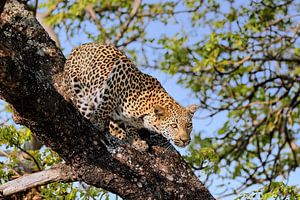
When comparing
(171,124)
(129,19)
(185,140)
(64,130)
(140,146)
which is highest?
(129,19)

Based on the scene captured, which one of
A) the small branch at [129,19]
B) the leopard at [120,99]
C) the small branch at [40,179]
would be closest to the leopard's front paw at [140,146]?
the leopard at [120,99]

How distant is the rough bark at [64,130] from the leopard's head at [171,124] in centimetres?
104

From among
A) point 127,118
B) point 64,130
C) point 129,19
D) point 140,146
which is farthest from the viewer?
point 129,19

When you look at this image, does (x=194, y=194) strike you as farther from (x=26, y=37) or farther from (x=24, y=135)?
(x=24, y=135)

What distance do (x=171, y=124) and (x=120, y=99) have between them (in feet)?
1.71

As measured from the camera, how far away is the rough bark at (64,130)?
3.86 meters

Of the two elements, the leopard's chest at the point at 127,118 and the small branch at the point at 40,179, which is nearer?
the small branch at the point at 40,179

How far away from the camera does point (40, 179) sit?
18.2 feet

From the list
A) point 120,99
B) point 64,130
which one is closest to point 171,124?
point 120,99

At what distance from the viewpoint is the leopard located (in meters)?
5.92

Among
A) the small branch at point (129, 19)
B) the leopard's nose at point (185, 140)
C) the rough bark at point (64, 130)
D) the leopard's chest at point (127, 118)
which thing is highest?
the small branch at point (129, 19)

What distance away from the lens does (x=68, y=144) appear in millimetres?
4316

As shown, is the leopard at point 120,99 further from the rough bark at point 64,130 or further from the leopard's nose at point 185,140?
the rough bark at point 64,130

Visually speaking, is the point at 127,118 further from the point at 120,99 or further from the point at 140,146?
the point at 140,146
